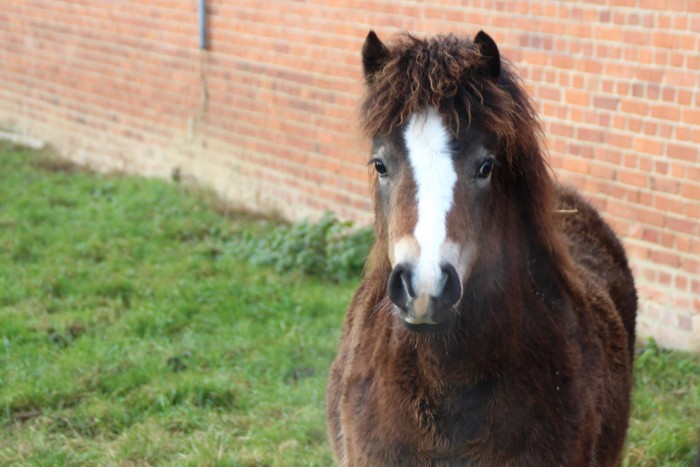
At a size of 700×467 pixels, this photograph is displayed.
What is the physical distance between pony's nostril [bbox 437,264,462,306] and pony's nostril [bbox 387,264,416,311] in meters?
0.10

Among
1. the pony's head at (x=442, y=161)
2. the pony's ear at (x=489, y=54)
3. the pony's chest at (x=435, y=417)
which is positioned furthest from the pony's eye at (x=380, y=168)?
the pony's chest at (x=435, y=417)

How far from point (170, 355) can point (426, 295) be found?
3.68m

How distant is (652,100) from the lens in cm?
593

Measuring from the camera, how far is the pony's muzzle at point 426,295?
272 cm

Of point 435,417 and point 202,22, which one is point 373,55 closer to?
point 435,417

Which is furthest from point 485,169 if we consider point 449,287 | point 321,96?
point 321,96

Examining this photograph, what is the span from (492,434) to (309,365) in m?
3.04

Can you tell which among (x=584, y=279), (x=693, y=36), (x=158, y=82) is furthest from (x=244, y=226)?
(x=584, y=279)

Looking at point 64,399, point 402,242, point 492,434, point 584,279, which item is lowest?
point 64,399

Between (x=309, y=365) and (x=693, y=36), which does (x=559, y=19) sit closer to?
(x=693, y=36)

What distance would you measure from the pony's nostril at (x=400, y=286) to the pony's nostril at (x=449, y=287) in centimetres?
10

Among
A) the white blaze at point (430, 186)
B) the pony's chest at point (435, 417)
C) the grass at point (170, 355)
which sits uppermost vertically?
the white blaze at point (430, 186)

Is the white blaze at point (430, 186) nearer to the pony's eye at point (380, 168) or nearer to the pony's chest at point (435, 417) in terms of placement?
the pony's eye at point (380, 168)

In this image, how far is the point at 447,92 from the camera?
3.05 meters
